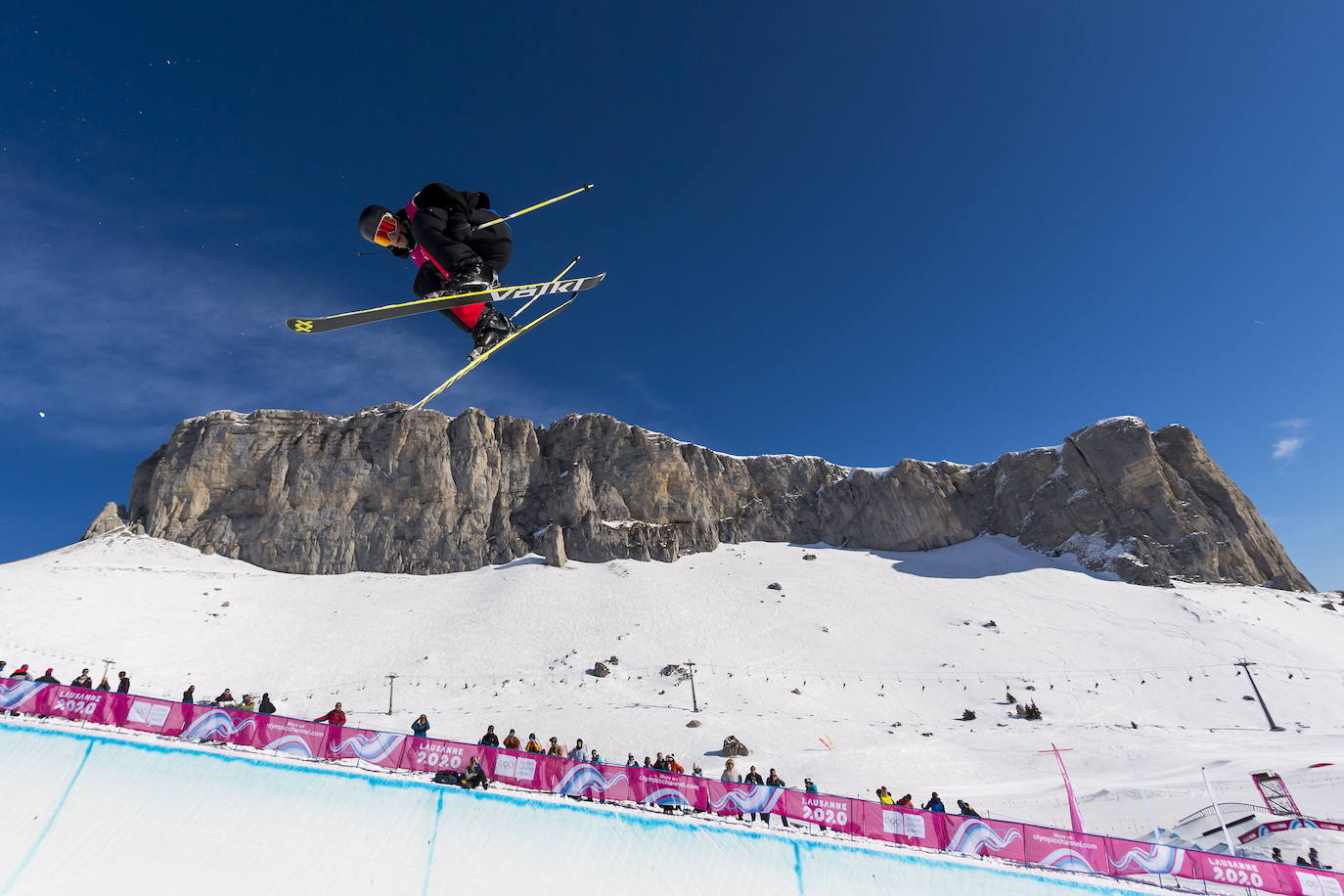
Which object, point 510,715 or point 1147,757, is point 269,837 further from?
point 1147,757

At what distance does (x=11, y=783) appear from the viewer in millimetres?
6938

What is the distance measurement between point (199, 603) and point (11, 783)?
161ft

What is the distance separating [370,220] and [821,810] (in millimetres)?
12296

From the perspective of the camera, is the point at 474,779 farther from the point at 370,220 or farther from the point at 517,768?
the point at 370,220

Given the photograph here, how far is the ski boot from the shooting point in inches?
326

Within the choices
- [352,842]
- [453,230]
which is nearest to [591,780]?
[352,842]

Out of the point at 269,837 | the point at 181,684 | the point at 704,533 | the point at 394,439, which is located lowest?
the point at 269,837

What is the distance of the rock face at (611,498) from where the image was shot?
5972 centimetres

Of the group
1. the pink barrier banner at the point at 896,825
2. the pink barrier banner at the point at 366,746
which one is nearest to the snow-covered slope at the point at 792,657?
the pink barrier banner at the point at 896,825

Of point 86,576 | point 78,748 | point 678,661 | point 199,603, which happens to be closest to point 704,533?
point 678,661

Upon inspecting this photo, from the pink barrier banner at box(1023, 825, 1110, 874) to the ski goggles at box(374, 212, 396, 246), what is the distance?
13701 mm

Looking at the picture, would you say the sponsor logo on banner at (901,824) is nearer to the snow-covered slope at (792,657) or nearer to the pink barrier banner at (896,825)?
the pink barrier banner at (896,825)

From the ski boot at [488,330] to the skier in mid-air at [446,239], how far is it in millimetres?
244

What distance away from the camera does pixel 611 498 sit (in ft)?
229
